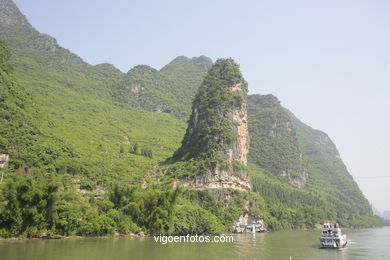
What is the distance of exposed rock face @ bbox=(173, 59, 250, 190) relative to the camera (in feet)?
370

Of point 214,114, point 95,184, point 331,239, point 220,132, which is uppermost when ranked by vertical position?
point 214,114

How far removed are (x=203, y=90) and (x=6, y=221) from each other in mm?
101382

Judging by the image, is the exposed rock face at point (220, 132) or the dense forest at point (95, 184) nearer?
the dense forest at point (95, 184)

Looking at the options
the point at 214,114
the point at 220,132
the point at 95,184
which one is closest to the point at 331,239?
the point at 95,184

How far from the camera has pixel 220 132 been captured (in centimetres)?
12481

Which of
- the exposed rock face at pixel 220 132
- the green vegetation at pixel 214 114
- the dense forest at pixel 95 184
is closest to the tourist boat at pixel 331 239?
the dense forest at pixel 95 184

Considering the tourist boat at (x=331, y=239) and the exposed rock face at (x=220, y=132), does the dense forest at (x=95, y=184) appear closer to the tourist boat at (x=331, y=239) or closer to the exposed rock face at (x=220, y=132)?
the exposed rock face at (x=220, y=132)

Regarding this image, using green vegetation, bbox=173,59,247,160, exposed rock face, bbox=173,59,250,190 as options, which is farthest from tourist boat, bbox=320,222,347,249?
green vegetation, bbox=173,59,247,160

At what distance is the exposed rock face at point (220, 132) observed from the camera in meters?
113

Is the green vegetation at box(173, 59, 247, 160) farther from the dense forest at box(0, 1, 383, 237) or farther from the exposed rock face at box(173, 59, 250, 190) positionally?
the dense forest at box(0, 1, 383, 237)

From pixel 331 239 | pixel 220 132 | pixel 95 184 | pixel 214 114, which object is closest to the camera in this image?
pixel 331 239

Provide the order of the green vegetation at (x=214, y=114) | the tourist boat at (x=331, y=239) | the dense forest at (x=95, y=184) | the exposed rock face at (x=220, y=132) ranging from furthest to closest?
the green vegetation at (x=214, y=114) < the exposed rock face at (x=220, y=132) < the tourist boat at (x=331, y=239) < the dense forest at (x=95, y=184)

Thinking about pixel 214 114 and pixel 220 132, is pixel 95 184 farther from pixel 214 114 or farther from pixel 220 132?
pixel 214 114

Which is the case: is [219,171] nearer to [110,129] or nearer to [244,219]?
[244,219]
